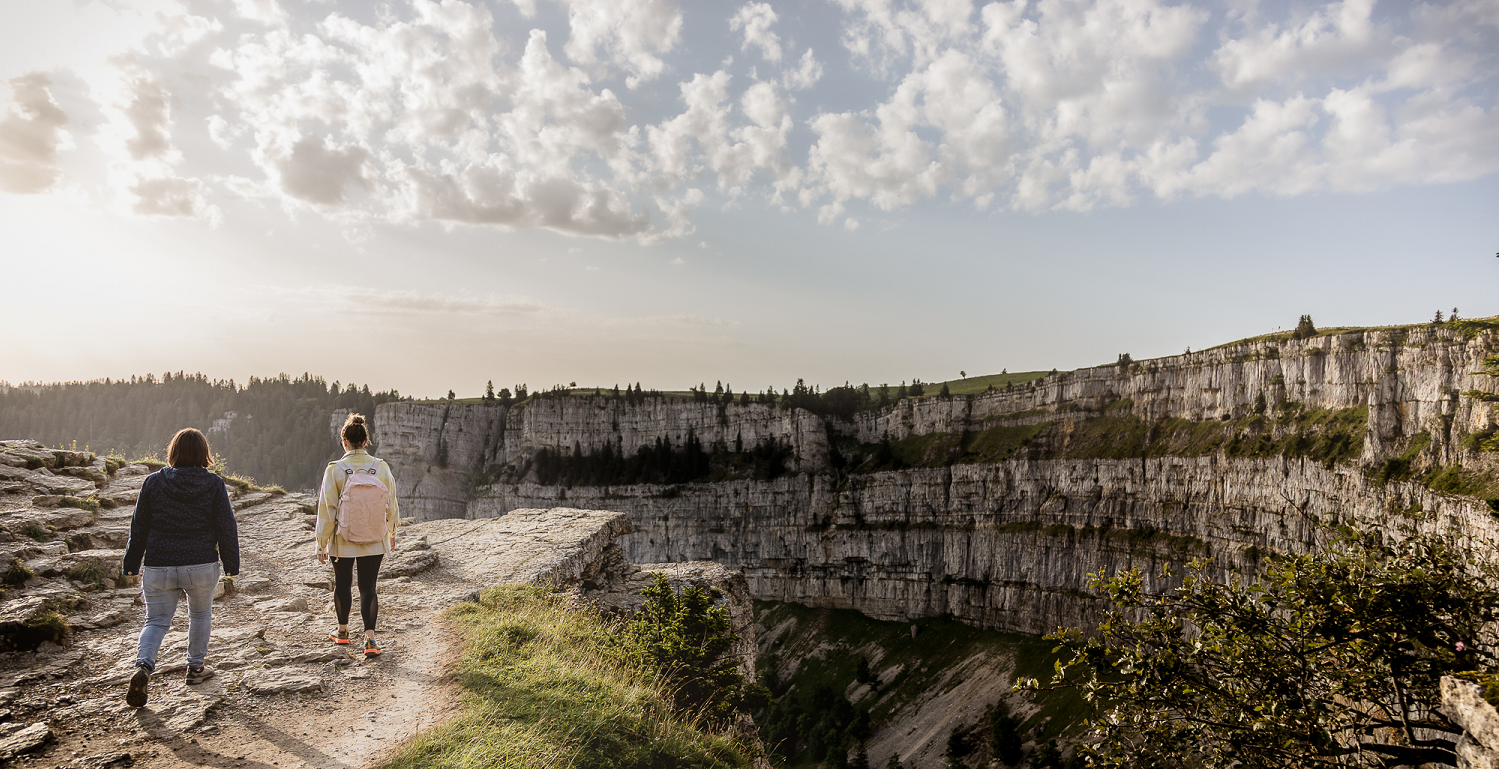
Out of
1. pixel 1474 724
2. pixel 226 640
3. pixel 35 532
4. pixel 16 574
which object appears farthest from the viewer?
pixel 35 532

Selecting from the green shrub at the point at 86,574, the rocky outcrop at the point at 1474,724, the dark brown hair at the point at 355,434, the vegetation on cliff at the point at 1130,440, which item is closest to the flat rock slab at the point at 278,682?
the dark brown hair at the point at 355,434

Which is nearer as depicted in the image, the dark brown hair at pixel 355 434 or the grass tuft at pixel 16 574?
the dark brown hair at pixel 355 434

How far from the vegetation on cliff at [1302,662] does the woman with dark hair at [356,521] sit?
39.0 ft

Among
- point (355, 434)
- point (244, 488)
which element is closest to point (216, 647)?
point (355, 434)

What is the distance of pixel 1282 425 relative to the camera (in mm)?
86938

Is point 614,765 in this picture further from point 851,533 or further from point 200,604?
point 851,533

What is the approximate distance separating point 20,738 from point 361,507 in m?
4.79

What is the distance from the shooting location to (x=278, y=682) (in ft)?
35.1

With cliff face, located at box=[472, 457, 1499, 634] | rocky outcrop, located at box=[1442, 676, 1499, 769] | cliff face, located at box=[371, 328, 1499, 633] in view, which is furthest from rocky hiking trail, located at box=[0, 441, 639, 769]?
cliff face, located at box=[472, 457, 1499, 634]

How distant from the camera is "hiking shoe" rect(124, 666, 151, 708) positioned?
30.6ft

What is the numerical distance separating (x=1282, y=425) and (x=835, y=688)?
6941 cm

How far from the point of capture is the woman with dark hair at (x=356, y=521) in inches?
475

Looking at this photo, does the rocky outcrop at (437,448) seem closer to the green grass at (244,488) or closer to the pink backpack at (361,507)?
the green grass at (244,488)

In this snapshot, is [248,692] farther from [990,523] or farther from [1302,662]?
[990,523]
